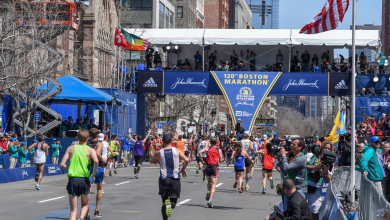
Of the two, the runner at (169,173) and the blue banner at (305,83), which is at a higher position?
the blue banner at (305,83)

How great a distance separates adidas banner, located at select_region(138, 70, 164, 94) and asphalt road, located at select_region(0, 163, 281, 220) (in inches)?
573

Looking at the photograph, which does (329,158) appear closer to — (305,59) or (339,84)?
(339,84)

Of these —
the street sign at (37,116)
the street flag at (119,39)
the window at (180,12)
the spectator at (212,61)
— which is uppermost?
the window at (180,12)

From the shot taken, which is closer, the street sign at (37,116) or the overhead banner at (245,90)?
the street sign at (37,116)

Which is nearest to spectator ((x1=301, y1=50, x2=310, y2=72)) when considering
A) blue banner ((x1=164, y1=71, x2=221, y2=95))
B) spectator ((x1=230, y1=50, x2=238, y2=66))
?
spectator ((x1=230, y1=50, x2=238, y2=66))

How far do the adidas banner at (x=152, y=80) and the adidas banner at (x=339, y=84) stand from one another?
10890 millimetres

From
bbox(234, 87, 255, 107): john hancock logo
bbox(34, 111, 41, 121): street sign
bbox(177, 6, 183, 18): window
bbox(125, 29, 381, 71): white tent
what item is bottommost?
bbox(34, 111, 41, 121): street sign

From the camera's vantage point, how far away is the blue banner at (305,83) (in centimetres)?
3300

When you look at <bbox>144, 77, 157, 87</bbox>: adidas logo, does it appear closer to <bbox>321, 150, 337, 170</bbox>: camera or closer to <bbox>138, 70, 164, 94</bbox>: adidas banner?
<bbox>138, 70, 164, 94</bbox>: adidas banner

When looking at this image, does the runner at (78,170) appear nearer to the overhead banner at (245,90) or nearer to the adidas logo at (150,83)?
the overhead banner at (245,90)

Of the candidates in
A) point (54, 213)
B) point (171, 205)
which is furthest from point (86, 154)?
point (54, 213)

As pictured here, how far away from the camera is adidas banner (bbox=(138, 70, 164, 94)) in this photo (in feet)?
111

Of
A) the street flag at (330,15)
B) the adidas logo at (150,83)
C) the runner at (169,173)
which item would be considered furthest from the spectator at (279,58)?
the runner at (169,173)

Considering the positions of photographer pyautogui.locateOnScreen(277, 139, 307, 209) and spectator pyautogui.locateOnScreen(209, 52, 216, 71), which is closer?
photographer pyautogui.locateOnScreen(277, 139, 307, 209)
